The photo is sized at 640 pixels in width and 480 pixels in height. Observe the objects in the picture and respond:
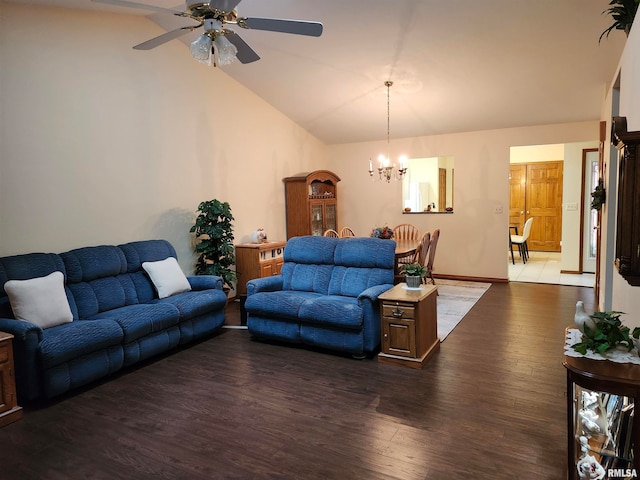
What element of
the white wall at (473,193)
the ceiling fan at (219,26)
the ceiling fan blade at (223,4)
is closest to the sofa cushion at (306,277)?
the ceiling fan at (219,26)

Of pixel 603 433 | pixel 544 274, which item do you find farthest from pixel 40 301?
pixel 544 274

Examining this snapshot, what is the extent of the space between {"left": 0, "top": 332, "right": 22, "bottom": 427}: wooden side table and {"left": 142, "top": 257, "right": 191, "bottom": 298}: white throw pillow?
1543 millimetres

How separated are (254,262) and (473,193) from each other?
12.3 feet

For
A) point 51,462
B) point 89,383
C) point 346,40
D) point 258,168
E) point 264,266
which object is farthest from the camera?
point 258,168

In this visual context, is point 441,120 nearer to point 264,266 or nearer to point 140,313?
point 264,266

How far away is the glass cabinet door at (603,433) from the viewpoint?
1.72 meters

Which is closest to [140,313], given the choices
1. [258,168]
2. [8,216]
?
[8,216]

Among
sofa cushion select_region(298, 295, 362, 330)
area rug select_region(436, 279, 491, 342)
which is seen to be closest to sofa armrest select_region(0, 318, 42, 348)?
sofa cushion select_region(298, 295, 362, 330)

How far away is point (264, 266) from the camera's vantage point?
19.3 ft

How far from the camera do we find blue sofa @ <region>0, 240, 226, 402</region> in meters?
3.01

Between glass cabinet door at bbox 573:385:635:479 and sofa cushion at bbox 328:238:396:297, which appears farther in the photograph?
sofa cushion at bbox 328:238:396:297

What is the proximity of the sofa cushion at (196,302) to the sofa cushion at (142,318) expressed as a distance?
0.10 m

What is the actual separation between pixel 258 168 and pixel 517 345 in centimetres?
422

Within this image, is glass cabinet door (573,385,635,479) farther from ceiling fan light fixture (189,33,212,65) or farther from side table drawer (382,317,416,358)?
ceiling fan light fixture (189,33,212,65)
